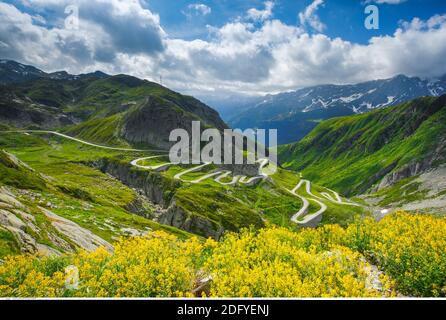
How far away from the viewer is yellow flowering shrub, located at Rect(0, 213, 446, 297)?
10055 millimetres

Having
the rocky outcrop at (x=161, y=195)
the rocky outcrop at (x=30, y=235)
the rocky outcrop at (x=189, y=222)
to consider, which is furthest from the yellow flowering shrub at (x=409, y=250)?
the rocky outcrop at (x=189, y=222)

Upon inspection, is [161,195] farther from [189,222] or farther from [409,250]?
[409,250]

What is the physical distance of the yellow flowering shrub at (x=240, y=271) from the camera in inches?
396

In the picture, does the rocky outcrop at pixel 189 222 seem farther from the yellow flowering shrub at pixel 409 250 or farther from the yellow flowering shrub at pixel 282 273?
the yellow flowering shrub at pixel 282 273

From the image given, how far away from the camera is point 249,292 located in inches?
381

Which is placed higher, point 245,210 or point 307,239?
point 307,239

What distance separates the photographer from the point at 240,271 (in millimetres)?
10312

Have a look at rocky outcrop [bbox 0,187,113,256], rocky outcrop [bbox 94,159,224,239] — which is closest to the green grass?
rocky outcrop [bbox 0,187,113,256]

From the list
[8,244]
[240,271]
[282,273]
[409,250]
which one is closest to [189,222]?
[8,244]

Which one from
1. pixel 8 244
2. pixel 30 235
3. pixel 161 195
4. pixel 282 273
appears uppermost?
pixel 282 273

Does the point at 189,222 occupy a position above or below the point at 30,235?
below
